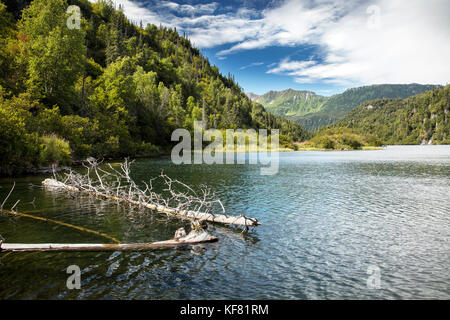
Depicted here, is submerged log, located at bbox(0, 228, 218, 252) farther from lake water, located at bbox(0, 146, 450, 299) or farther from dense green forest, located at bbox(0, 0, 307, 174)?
dense green forest, located at bbox(0, 0, 307, 174)

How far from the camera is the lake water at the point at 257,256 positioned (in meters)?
9.71

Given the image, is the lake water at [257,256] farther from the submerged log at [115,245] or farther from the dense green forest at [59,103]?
the dense green forest at [59,103]

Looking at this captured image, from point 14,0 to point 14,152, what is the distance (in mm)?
107590

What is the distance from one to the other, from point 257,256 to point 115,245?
666 centimetres

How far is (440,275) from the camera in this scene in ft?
36.2

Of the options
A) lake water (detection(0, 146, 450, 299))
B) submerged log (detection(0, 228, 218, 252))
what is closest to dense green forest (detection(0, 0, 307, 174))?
lake water (detection(0, 146, 450, 299))

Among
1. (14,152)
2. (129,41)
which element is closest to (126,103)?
Result: (14,152)

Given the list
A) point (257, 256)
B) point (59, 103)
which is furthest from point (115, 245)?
point (59, 103)

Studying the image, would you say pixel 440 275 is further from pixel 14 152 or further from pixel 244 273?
pixel 14 152

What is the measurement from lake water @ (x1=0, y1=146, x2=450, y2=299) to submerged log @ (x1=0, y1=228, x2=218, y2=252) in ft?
1.03

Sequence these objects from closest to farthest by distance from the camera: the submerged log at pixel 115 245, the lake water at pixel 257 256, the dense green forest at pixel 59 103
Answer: the lake water at pixel 257 256 → the submerged log at pixel 115 245 → the dense green forest at pixel 59 103

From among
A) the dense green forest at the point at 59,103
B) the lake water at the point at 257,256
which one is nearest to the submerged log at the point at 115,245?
the lake water at the point at 257,256

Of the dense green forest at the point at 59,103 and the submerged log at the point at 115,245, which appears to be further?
the dense green forest at the point at 59,103

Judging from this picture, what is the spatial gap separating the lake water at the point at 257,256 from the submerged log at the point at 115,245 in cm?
31
